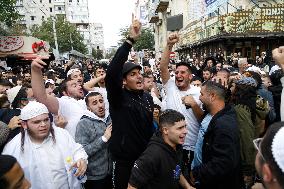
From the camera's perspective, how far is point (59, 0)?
97.6 m

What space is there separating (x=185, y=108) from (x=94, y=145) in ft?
4.43

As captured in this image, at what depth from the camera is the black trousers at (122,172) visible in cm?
356

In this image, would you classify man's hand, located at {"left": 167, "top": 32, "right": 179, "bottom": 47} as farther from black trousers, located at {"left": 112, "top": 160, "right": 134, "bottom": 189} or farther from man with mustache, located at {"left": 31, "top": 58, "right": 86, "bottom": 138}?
black trousers, located at {"left": 112, "top": 160, "right": 134, "bottom": 189}

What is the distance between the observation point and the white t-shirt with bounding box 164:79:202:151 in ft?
14.5

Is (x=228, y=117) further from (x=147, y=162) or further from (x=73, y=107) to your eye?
(x=73, y=107)

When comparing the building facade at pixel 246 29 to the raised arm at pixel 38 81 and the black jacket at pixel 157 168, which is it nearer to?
the raised arm at pixel 38 81

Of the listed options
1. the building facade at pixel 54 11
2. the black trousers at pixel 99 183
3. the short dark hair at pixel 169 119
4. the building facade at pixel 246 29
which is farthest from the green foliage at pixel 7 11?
the building facade at pixel 54 11

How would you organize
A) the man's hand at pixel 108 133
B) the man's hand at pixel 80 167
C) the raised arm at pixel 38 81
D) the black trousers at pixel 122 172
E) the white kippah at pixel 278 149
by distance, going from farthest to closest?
1. the man's hand at pixel 108 133
2. the raised arm at pixel 38 81
3. the black trousers at pixel 122 172
4. the man's hand at pixel 80 167
5. the white kippah at pixel 278 149

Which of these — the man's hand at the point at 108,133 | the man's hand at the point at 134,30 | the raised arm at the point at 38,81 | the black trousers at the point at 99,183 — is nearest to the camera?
the man's hand at the point at 134,30

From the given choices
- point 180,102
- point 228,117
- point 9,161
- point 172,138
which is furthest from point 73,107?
point 9,161

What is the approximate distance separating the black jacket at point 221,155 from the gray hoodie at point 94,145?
112 centimetres

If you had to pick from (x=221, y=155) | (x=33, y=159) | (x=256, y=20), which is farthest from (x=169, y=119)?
(x=256, y=20)

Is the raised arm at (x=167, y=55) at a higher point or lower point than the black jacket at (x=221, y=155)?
higher

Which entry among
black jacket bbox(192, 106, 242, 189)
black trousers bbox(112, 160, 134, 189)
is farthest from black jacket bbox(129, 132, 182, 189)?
black trousers bbox(112, 160, 134, 189)
